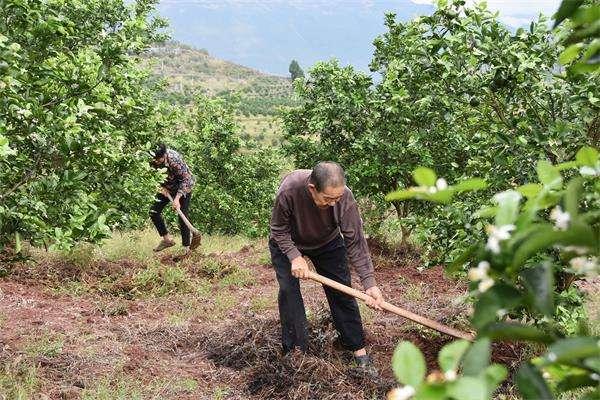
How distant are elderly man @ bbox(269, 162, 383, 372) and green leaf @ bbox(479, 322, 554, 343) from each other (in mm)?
3453

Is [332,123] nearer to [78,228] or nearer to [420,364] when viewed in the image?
[78,228]

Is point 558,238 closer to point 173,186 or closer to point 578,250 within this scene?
point 578,250

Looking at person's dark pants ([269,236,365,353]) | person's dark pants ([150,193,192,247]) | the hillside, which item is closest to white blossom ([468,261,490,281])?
person's dark pants ([269,236,365,353])

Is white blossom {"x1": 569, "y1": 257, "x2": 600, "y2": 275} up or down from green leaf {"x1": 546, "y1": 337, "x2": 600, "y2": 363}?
up

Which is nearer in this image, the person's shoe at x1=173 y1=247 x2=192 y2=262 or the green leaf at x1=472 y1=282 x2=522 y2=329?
the green leaf at x1=472 y1=282 x2=522 y2=329

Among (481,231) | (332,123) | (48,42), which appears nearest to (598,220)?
(481,231)

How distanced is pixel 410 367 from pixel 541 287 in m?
0.22

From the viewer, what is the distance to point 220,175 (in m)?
15.7

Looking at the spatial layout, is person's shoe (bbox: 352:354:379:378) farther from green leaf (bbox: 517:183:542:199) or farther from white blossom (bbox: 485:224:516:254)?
white blossom (bbox: 485:224:516:254)

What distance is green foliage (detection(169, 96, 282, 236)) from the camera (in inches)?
599

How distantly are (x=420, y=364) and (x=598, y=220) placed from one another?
1.91 feet

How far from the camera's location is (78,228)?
13.0 ft

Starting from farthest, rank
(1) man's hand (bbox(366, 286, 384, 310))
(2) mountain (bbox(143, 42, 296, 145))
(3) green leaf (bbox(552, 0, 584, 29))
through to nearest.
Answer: (2) mountain (bbox(143, 42, 296, 145)), (1) man's hand (bbox(366, 286, 384, 310)), (3) green leaf (bbox(552, 0, 584, 29))

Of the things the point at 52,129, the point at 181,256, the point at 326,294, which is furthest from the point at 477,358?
the point at 181,256
